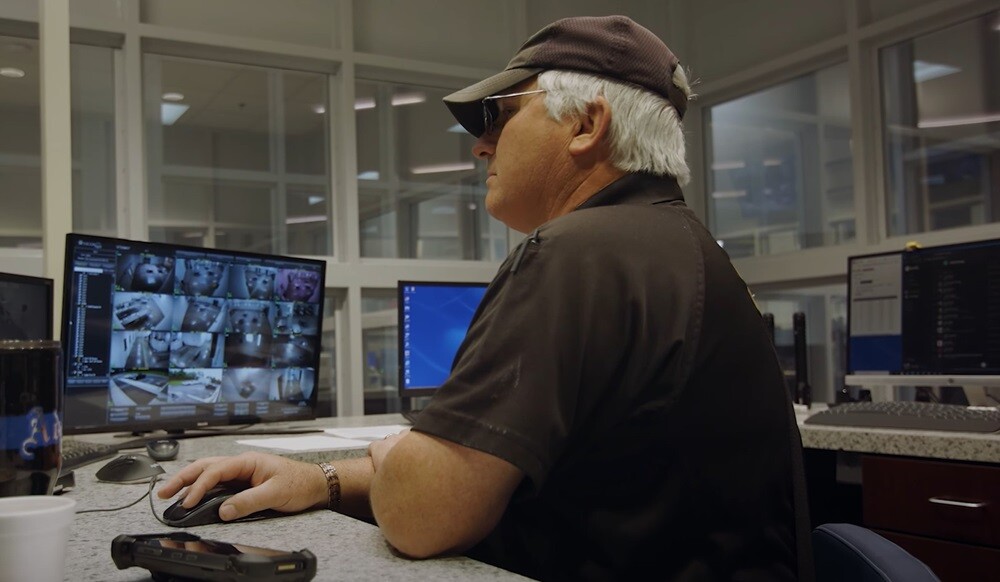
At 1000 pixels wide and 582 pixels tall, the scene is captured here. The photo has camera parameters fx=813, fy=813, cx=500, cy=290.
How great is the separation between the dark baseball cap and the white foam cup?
75 centimetres

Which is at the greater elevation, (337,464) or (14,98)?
(14,98)

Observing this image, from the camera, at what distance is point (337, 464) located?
1086 millimetres

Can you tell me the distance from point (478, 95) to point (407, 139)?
3280 millimetres

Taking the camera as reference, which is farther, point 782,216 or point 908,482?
point 782,216

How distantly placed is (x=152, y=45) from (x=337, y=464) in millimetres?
3216

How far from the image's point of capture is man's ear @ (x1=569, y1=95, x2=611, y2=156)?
1.03 metres

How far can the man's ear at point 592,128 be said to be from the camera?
3.36 ft

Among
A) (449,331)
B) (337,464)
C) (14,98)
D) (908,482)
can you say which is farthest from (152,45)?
(908,482)

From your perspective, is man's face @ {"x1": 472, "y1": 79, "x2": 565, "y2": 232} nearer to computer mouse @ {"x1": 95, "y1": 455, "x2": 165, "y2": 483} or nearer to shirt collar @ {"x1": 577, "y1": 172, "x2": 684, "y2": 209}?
shirt collar @ {"x1": 577, "y1": 172, "x2": 684, "y2": 209}

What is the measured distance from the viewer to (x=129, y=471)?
1300mm

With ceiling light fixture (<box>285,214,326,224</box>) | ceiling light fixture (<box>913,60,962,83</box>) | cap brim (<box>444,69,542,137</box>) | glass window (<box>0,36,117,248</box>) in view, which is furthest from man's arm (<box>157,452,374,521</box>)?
ceiling light fixture (<box>913,60,962,83</box>)

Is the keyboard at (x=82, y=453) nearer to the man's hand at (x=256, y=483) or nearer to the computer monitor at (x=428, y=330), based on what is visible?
the man's hand at (x=256, y=483)

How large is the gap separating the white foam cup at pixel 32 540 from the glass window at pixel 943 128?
A: 3770 mm

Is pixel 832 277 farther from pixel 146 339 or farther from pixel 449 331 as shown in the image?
pixel 146 339
